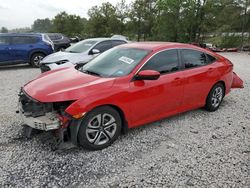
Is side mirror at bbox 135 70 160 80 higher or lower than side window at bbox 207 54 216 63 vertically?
lower

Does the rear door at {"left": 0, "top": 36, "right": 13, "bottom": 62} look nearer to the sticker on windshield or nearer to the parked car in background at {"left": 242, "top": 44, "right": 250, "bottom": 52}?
the sticker on windshield

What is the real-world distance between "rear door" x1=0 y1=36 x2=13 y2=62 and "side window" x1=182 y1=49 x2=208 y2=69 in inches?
333

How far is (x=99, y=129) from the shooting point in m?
3.50

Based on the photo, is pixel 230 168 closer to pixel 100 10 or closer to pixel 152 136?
pixel 152 136

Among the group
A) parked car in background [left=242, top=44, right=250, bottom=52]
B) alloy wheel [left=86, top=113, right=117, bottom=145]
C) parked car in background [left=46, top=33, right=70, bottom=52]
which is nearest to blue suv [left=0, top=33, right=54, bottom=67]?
parked car in background [left=46, top=33, right=70, bottom=52]

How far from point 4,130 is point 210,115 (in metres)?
3.94

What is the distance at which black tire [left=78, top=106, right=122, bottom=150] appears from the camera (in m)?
3.34

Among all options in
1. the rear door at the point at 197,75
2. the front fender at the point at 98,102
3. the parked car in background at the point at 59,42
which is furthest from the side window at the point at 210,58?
the parked car in background at the point at 59,42

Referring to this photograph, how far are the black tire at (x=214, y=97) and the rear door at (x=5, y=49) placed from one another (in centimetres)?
873

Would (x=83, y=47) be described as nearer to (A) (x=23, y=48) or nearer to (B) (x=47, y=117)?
(A) (x=23, y=48)

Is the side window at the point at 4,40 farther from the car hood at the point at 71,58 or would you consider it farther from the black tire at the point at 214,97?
the black tire at the point at 214,97

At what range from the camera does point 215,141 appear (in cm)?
390

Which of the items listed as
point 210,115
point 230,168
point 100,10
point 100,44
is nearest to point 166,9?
point 100,10

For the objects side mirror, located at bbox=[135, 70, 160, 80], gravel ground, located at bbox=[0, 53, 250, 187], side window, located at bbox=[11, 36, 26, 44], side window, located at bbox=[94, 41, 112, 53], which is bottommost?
gravel ground, located at bbox=[0, 53, 250, 187]
